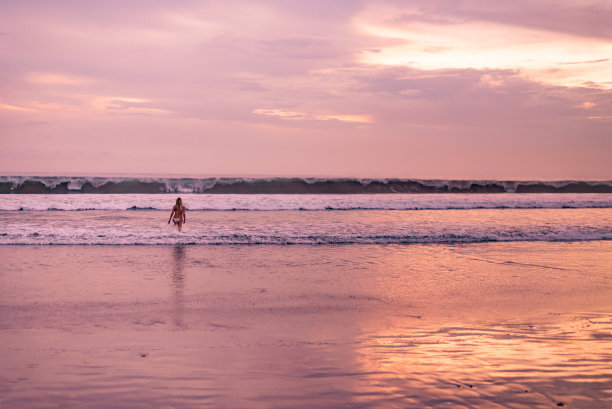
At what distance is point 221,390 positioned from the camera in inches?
158

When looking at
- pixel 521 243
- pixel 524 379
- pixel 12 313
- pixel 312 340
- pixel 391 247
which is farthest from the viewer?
pixel 521 243

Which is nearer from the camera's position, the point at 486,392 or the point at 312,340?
the point at 486,392

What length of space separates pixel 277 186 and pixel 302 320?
32728 millimetres

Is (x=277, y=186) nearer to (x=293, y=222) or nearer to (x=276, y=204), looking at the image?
(x=276, y=204)

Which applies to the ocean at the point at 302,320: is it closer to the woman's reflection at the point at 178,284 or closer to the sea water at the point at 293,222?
the woman's reflection at the point at 178,284

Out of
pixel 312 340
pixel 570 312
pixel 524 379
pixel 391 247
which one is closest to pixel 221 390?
pixel 312 340

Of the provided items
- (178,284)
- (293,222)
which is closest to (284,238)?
(293,222)

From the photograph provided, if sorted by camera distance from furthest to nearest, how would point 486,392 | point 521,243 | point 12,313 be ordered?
point 521,243
point 12,313
point 486,392

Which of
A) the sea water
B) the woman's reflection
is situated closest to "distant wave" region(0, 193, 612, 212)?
the sea water

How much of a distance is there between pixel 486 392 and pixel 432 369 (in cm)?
58

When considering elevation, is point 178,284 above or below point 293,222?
below

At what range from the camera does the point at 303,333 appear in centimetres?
571

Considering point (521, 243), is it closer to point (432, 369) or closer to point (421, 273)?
point (421, 273)

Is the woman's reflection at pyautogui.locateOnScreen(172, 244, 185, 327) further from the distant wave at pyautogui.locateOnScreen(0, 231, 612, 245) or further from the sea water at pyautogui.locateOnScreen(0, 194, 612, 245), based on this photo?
the sea water at pyautogui.locateOnScreen(0, 194, 612, 245)
